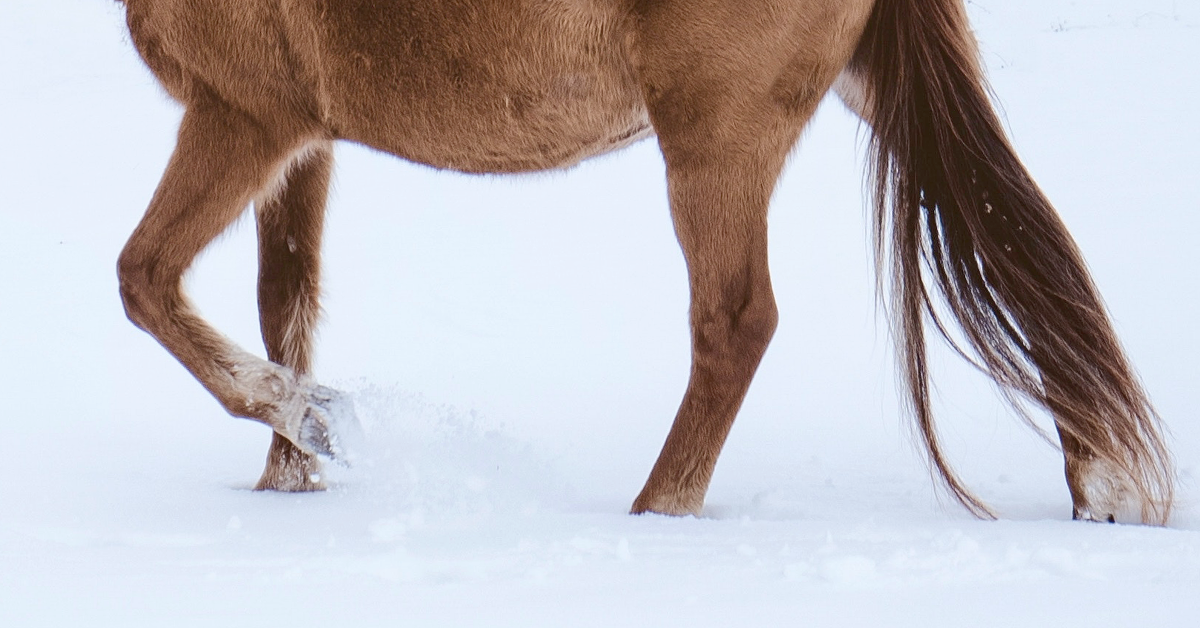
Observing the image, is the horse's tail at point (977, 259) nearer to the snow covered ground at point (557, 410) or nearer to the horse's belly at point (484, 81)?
the snow covered ground at point (557, 410)

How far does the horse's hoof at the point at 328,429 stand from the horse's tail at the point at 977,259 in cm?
142

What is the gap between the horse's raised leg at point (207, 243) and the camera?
3.22 m

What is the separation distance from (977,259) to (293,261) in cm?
205

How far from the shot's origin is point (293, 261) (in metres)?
3.89

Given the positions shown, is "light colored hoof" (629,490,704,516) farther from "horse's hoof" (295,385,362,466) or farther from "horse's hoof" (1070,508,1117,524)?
"horse's hoof" (1070,508,1117,524)

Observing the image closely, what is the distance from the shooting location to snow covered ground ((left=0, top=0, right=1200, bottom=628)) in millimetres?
2207

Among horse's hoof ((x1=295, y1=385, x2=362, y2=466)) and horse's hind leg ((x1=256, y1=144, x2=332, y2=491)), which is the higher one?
horse's hind leg ((x1=256, y1=144, x2=332, y2=491))

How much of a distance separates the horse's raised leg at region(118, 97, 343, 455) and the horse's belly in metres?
0.25

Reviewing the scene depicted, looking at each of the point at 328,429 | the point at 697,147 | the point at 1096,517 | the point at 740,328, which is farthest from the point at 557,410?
the point at 1096,517

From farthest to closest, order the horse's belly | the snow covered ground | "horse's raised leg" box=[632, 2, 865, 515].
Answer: the horse's belly
"horse's raised leg" box=[632, 2, 865, 515]
the snow covered ground

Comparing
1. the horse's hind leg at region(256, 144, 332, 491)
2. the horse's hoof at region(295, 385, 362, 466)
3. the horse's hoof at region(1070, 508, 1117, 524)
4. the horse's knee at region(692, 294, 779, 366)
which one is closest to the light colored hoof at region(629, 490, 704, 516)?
the horse's knee at region(692, 294, 779, 366)

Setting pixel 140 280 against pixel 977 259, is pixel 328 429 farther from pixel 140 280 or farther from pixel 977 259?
pixel 977 259

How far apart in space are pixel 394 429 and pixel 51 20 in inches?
440

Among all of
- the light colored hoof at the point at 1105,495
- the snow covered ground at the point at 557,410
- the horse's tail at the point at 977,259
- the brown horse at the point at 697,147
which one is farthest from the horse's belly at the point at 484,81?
the light colored hoof at the point at 1105,495
